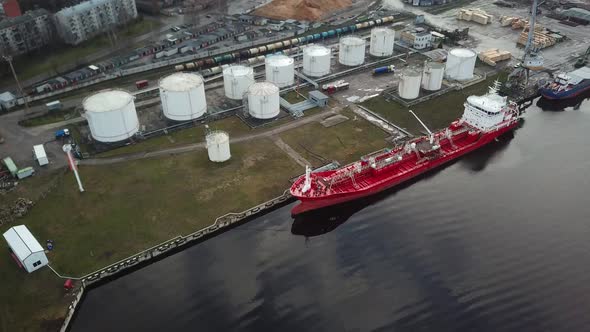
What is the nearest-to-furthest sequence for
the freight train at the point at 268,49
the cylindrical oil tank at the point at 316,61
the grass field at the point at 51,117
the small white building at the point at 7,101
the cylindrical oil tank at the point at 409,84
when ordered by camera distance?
1. the grass field at the point at 51,117
2. the small white building at the point at 7,101
3. the cylindrical oil tank at the point at 409,84
4. the cylindrical oil tank at the point at 316,61
5. the freight train at the point at 268,49

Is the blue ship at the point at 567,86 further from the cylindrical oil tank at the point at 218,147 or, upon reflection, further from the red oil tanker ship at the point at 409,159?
the cylindrical oil tank at the point at 218,147

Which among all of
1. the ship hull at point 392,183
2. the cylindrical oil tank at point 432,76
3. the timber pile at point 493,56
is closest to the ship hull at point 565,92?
the timber pile at point 493,56

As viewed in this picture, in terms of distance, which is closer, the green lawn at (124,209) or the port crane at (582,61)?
the green lawn at (124,209)

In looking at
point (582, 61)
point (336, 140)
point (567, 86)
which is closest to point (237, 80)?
point (336, 140)

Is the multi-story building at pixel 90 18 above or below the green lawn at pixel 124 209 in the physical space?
above

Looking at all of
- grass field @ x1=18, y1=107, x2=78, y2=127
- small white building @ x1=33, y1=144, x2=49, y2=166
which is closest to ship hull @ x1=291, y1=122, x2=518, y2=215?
small white building @ x1=33, y1=144, x2=49, y2=166

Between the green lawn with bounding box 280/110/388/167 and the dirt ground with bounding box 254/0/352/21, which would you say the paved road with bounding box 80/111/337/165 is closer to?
the green lawn with bounding box 280/110/388/167

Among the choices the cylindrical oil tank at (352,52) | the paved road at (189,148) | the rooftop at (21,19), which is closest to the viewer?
the paved road at (189,148)
